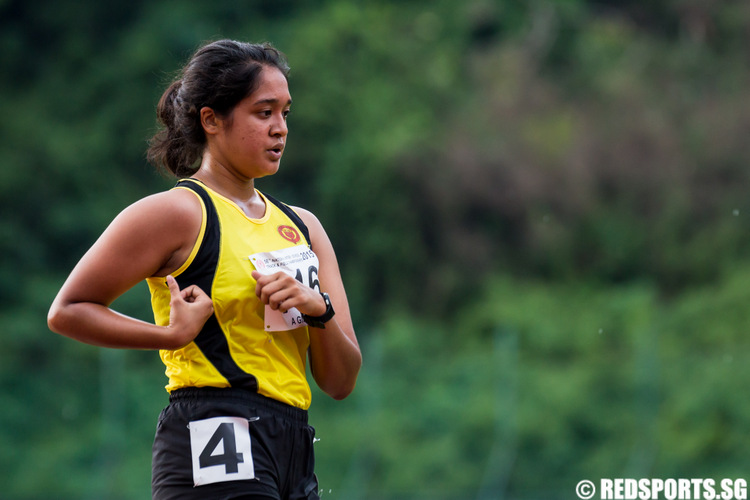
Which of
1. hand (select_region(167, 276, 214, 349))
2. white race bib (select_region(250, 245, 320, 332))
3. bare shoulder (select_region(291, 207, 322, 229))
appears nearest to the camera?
hand (select_region(167, 276, 214, 349))

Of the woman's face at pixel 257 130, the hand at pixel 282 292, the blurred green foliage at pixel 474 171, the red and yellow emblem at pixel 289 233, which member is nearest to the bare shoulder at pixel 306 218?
the red and yellow emblem at pixel 289 233

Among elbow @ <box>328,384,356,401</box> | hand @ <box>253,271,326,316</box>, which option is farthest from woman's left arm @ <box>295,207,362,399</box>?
hand @ <box>253,271,326,316</box>

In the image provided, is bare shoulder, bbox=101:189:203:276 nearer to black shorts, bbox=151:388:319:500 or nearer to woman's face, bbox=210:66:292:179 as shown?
woman's face, bbox=210:66:292:179

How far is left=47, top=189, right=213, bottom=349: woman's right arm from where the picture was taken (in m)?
2.28

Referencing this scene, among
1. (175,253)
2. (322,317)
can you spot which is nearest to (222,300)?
(175,253)

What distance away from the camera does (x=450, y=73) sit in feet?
63.0

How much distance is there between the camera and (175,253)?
2348mm

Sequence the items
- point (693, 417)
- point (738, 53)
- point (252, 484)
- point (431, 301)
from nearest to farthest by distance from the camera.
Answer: point (252, 484), point (693, 417), point (431, 301), point (738, 53)

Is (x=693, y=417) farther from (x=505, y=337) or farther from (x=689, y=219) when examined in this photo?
(x=689, y=219)

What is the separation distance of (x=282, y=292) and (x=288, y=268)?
18cm

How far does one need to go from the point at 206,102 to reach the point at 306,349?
0.68 m

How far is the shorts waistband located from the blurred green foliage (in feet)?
28.6

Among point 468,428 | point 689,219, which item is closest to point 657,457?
point 468,428

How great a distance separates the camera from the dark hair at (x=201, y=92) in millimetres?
2498
